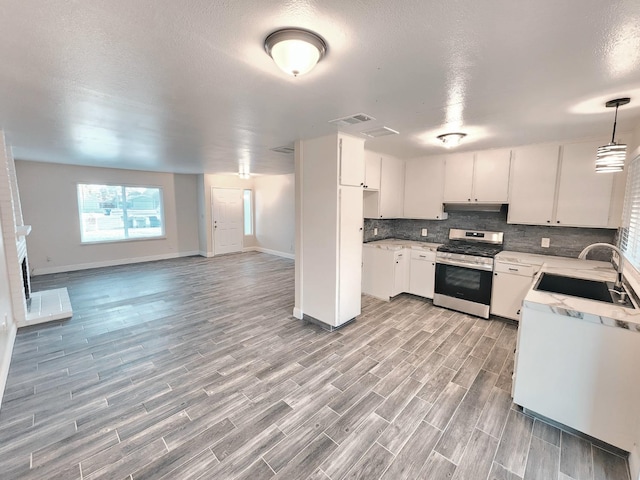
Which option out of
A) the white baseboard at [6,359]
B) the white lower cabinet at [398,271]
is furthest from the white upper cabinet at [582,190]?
the white baseboard at [6,359]

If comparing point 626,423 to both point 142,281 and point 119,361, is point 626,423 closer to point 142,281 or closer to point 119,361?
point 119,361

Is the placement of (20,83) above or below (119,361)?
above

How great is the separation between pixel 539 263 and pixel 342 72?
3.31 meters

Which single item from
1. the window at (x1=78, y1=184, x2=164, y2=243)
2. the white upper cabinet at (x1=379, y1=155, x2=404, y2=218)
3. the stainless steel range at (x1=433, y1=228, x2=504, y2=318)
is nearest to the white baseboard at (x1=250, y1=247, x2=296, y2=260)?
the window at (x1=78, y1=184, x2=164, y2=243)

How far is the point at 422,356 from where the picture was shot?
2.95 m

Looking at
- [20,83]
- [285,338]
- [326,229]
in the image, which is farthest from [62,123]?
[285,338]

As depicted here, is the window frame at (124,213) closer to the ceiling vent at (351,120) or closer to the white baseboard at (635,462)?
the ceiling vent at (351,120)

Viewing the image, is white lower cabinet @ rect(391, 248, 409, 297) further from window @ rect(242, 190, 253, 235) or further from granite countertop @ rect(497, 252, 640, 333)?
window @ rect(242, 190, 253, 235)

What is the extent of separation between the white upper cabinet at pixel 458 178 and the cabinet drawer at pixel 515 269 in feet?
3.61

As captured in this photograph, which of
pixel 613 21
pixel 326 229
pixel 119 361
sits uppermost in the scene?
pixel 613 21

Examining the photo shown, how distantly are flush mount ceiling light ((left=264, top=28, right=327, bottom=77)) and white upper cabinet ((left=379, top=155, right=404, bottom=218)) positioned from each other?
10.6 feet

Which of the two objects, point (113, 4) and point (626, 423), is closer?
point (113, 4)

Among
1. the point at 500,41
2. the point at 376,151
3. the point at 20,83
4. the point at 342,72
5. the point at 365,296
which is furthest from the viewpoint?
the point at 365,296

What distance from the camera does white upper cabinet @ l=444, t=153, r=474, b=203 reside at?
13.7 feet
